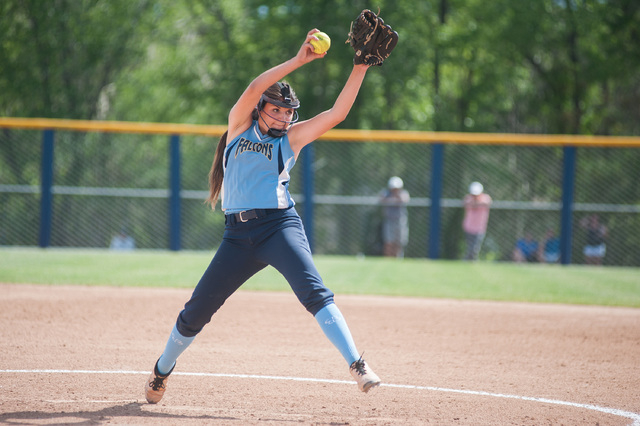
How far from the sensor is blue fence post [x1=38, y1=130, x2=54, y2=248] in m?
13.2

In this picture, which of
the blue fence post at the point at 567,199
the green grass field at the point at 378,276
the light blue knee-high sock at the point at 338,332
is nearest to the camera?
the light blue knee-high sock at the point at 338,332

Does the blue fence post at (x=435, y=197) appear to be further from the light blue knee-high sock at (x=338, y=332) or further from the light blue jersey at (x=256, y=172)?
the light blue knee-high sock at (x=338, y=332)

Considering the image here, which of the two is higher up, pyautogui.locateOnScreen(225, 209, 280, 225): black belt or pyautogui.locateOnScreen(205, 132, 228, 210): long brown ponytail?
pyautogui.locateOnScreen(205, 132, 228, 210): long brown ponytail

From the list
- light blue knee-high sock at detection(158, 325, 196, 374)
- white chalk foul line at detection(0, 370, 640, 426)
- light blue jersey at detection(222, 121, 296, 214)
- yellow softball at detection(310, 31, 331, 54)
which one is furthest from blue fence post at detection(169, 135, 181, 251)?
yellow softball at detection(310, 31, 331, 54)

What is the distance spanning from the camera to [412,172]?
15.9 metres

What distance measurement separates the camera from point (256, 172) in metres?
3.86

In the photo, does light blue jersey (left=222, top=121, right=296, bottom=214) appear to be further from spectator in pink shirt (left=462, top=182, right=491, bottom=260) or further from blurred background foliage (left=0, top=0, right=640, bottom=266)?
spectator in pink shirt (left=462, top=182, right=491, bottom=260)

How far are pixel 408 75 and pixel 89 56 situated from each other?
9.27m

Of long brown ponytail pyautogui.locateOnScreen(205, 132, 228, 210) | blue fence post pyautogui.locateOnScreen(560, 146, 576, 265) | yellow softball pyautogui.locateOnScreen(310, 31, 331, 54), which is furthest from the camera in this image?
blue fence post pyautogui.locateOnScreen(560, 146, 576, 265)

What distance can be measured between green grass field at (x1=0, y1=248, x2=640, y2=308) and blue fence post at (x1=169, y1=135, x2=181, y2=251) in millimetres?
360

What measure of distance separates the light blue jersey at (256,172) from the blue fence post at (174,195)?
9752 mm

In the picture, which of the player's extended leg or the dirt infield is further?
the dirt infield

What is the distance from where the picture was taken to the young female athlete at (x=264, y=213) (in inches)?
148

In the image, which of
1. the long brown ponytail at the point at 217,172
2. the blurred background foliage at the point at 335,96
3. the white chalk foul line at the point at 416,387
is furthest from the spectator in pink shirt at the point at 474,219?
the long brown ponytail at the point at 217,172
